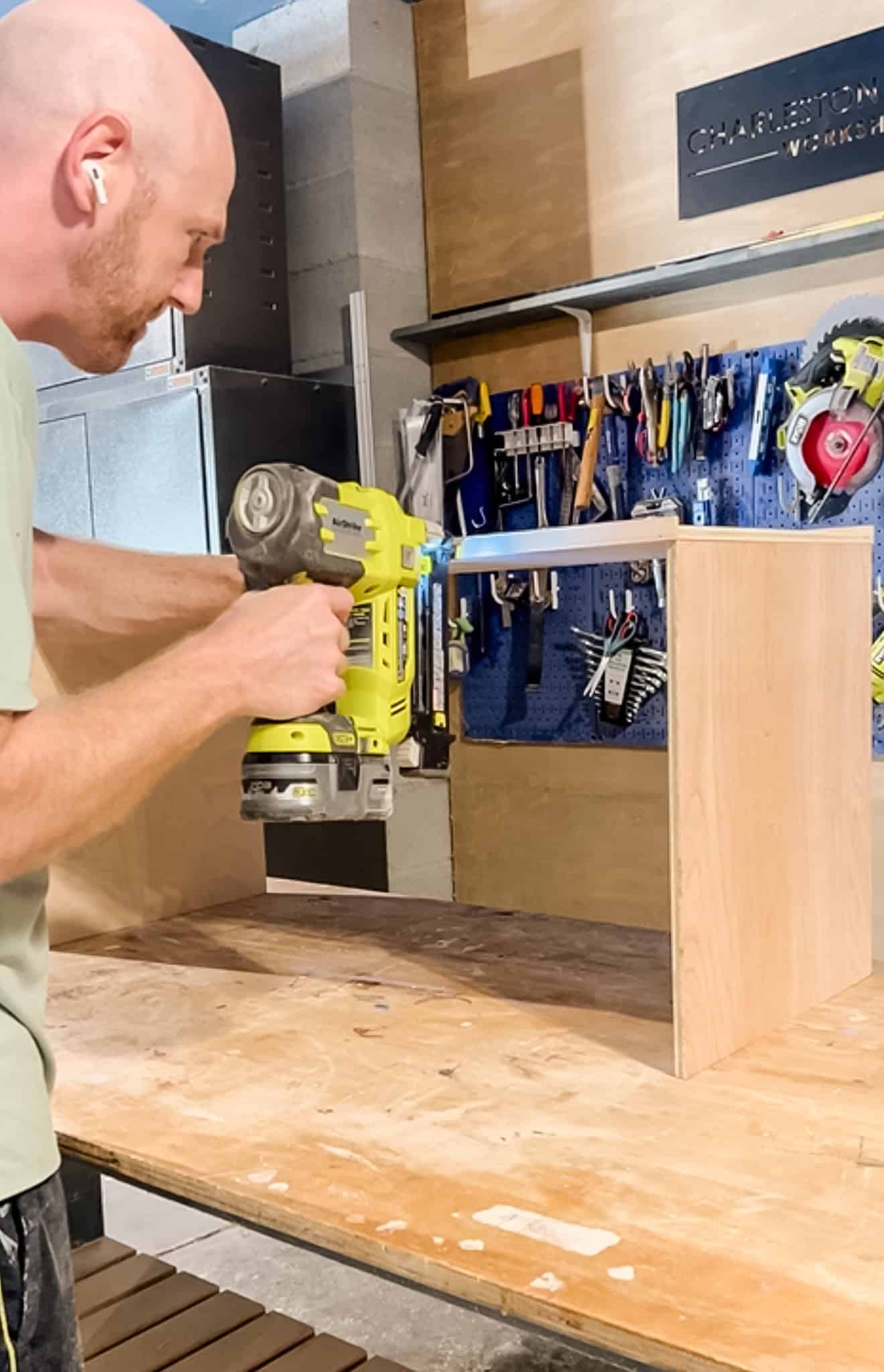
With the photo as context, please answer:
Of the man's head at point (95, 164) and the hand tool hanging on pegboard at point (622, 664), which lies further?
the hand tool hanging on pegboard at point (622, 664)

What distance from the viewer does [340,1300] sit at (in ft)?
6.95

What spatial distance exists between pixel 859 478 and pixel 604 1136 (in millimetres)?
1887

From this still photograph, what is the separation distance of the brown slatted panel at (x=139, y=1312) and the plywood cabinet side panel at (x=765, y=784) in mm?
770

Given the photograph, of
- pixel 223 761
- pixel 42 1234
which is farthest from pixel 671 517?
pixel 223 761

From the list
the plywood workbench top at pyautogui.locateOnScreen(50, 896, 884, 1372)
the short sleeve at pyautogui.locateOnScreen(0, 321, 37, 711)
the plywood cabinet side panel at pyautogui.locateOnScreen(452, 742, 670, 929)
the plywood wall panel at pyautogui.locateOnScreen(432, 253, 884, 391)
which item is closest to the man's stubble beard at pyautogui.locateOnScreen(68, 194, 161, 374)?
the short sleeve at pyautogui.locateOnScreen(0, 321, 37, 711)

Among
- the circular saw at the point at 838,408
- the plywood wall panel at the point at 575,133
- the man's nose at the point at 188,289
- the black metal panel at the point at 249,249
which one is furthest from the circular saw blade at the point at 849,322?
the man's nose at the point at 188,289

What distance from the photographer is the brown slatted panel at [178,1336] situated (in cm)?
139

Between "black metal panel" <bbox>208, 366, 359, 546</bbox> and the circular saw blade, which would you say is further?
"black metal panel" <bbox>208, 366, 359, 546</bbox>

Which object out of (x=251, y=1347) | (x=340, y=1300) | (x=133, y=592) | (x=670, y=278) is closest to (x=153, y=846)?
(x=133, y=592)

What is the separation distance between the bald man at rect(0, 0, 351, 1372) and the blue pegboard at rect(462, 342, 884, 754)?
1.79 m

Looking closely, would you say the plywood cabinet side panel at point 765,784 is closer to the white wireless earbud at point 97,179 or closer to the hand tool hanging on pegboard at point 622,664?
the white wireless earbud at point 97,179

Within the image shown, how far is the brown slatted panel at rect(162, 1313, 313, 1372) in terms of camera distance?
1.38 metres

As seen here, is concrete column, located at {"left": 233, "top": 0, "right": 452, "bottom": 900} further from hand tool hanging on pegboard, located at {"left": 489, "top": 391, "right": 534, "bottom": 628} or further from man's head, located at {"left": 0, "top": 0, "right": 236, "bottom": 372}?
man's head, located at {"left": 0, "top": 0, "right": 236, "bottom": 372}

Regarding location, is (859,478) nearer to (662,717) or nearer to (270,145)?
(662,717)
